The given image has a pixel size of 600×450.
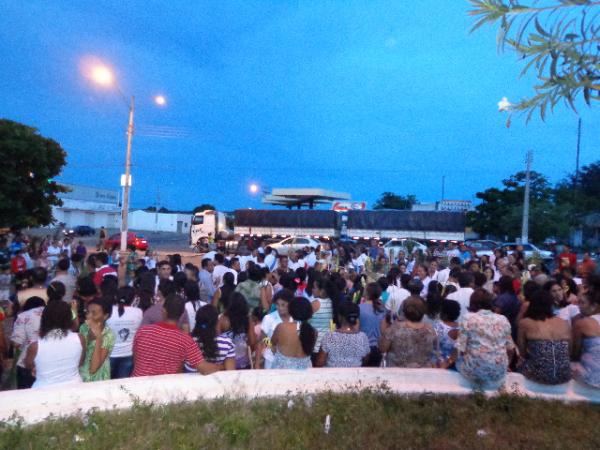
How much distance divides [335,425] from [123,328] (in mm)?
2346

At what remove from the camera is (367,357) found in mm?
5918

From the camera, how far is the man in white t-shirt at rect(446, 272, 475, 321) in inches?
269

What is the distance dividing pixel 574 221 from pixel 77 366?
40728 mm

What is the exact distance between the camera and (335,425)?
4.48 meters

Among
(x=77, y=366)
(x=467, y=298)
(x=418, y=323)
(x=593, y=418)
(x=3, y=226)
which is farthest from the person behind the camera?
(x=3, y=226)

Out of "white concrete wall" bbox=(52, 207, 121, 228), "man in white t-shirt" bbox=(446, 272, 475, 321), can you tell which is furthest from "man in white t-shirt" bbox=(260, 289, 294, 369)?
"white concrete wall" bbox=(52, 207, 121, 228)

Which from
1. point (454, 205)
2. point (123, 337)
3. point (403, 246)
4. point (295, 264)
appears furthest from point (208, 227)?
point (454, 205)

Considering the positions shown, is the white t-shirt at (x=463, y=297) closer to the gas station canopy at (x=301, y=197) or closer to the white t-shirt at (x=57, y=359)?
the white t-shirt at (x=57, y=359)

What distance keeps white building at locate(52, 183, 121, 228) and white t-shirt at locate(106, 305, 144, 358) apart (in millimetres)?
56487

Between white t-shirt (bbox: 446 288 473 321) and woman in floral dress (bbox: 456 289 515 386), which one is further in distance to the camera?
white t-shirt (bbox: 446 288 473 321)

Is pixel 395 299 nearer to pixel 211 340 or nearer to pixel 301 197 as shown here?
pixel 211 340

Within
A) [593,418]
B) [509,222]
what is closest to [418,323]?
[593,418]

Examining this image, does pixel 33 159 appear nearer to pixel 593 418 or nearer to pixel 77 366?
pixel 77 366

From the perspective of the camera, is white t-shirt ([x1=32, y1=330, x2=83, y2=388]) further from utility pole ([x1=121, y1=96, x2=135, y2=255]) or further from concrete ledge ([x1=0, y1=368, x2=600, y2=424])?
utility pole ([x1=121, y1=96, x2=135, y2=255])
